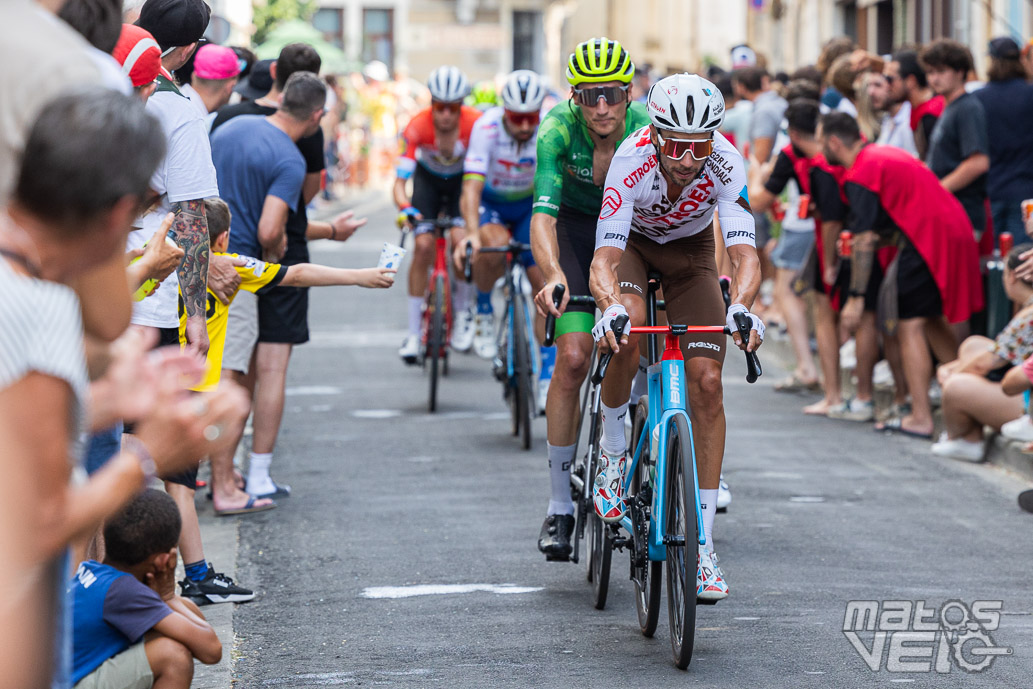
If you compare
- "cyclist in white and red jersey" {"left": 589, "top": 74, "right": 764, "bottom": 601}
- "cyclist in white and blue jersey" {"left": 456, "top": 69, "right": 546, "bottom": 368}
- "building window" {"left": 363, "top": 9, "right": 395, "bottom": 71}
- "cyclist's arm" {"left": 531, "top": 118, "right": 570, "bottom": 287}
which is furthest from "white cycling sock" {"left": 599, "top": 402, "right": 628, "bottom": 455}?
"building window" {"left": 363, "top": 9, "right": 395, "bottom": 71}

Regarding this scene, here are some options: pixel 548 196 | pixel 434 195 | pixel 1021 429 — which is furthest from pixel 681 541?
pixel 434 195

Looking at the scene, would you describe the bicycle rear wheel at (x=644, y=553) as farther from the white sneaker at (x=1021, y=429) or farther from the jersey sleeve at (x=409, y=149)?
the jersey sleeve at (x=409, y=149)

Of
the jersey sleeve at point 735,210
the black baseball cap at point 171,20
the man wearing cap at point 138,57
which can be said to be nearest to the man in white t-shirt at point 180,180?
the black baseball cap at point 171,20

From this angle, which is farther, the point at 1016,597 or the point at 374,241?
the point at 374,241

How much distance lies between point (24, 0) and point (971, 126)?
28.2 feet

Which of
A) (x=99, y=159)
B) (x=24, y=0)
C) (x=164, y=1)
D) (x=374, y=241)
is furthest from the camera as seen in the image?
(x=374, y=241)

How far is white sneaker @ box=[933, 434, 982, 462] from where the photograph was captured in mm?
9188

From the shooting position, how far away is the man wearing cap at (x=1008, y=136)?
34.7 ft

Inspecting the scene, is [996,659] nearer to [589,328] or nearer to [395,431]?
[589,328]

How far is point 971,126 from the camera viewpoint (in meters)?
10.5

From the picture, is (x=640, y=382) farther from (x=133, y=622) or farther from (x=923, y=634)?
(x=133, y=622)

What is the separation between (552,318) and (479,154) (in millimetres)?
4250

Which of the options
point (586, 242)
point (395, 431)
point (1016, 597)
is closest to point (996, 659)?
point (1016, 597)

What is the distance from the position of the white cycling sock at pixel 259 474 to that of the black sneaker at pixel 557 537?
2.10m
